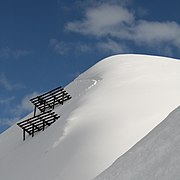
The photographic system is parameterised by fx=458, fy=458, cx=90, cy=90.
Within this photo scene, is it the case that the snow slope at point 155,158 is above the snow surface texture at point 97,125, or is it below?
below

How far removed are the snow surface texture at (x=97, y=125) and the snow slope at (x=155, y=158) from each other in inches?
279

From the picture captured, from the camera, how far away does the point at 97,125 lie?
18.2 m

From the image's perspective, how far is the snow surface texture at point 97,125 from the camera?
15.9 metres

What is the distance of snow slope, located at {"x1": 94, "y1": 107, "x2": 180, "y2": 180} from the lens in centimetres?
597

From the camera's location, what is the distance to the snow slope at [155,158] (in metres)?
5.97

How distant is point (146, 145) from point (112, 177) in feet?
2.55

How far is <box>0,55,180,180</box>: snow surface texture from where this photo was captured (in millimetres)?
15875

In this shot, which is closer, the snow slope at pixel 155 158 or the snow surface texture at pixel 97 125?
the snow slope at pixel 155 158

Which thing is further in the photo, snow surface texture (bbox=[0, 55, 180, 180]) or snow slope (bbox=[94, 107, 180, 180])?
snow surface texture (bbox=[0, 55, 180, 180])

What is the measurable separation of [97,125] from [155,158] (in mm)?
11674

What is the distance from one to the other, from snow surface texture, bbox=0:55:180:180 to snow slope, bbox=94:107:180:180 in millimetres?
7089

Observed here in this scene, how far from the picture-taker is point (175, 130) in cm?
714

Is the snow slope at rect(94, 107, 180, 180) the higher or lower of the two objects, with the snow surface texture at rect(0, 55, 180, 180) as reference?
lower

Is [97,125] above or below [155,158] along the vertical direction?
above
